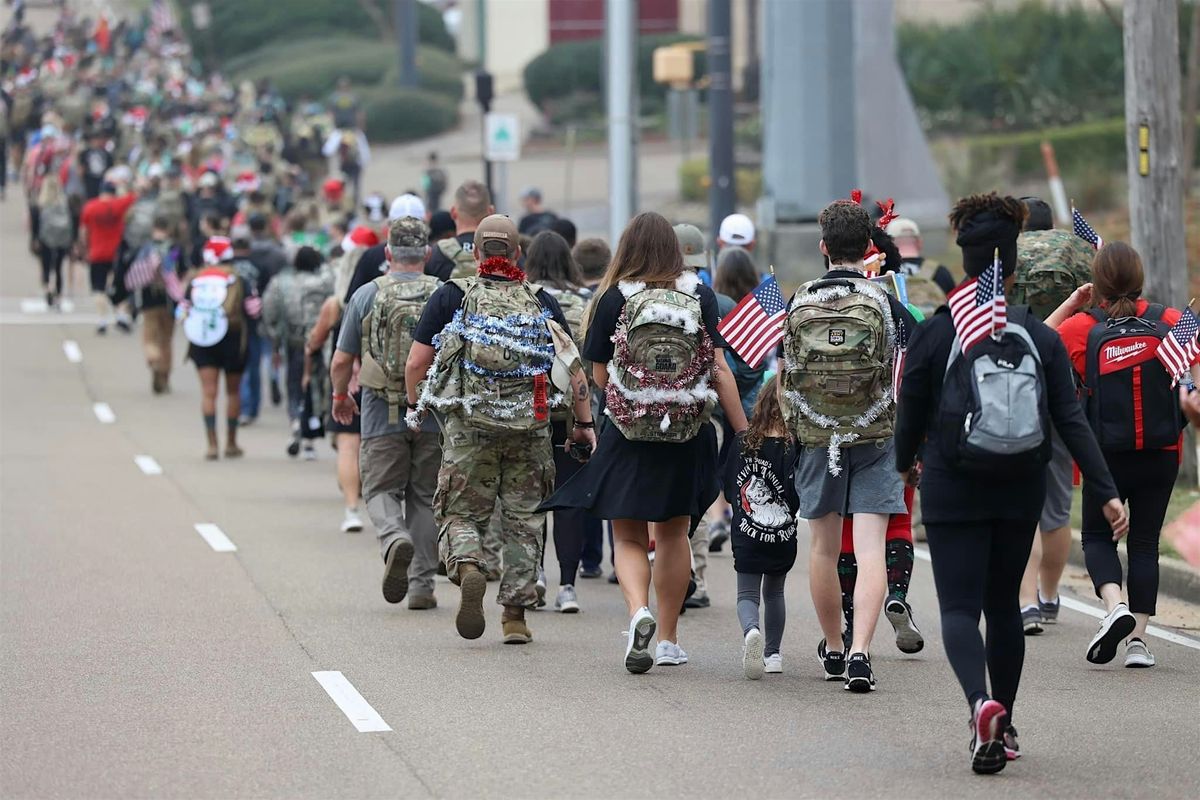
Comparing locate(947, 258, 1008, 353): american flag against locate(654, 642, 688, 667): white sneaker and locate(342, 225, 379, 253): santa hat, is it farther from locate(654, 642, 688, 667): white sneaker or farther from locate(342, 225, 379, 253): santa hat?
locate(342, 225, 379, 253): santa hat

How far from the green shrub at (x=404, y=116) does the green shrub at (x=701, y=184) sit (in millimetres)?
15568

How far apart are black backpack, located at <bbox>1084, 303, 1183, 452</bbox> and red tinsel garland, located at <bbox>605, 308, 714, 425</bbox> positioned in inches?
66.7

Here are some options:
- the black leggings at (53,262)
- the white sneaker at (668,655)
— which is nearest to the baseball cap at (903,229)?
the white sneaker at (668,655)

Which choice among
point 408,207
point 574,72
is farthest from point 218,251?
point 574,72

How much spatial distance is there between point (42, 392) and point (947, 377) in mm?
17434

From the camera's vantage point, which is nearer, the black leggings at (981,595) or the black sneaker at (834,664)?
the black leggings at (981,595)

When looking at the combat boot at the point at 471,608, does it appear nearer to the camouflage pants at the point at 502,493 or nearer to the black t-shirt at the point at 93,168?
the camouflage pants at the point at 502,493

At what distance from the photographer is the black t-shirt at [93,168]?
1308 inches

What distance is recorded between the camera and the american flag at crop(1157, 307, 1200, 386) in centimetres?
912

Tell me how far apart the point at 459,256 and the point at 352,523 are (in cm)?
275

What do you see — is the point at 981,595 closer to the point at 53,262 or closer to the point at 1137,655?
the point at 1137,655

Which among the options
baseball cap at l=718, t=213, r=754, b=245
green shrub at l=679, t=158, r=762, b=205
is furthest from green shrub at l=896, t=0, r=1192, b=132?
baseball cap at l=718, t=213, r=754, b=245

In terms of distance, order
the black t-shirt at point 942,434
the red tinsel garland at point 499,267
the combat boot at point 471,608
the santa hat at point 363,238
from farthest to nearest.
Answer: the santa hat at point 363,238 → the red tinsel garland at point 499,267 → the combat boot at point 471,608 → the black t-shirt at point 942,434

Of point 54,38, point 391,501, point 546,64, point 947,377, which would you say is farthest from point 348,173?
point 947,377
